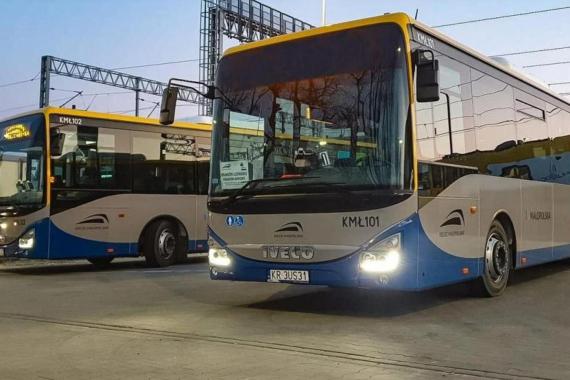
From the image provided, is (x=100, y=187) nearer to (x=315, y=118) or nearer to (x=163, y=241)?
(x=163, y=241)

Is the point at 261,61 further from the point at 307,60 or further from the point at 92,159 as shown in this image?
the point at 92,159

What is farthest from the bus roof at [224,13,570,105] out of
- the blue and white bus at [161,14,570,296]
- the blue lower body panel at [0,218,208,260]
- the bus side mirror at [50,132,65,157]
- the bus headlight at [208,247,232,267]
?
the blue lower body panel at [0,218,208,260]

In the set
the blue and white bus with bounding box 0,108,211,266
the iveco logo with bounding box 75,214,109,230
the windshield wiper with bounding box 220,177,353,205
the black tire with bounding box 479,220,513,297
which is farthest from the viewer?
the iveco logo with bounding box 75,214,109,230

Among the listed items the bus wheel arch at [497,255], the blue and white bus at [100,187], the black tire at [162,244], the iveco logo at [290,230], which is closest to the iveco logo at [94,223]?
the blue and white bus at [100,187]

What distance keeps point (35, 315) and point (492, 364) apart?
5.63 m

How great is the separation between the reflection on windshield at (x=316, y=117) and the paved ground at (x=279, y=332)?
1600mm

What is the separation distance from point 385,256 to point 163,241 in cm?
891

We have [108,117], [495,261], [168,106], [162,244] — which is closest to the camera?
[168,106]

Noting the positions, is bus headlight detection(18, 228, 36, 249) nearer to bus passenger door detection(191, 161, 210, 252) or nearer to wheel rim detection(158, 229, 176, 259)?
wheel rim detection(158, 229, 176, 259)

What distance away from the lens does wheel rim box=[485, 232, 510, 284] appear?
900cm

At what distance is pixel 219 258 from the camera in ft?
27.3

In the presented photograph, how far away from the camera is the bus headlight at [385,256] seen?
7125 mm

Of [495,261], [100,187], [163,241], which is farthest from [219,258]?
[163,241]

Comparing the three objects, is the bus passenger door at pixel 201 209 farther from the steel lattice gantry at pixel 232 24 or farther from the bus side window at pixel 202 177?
the steel lattice gantry at pixel 232 24
